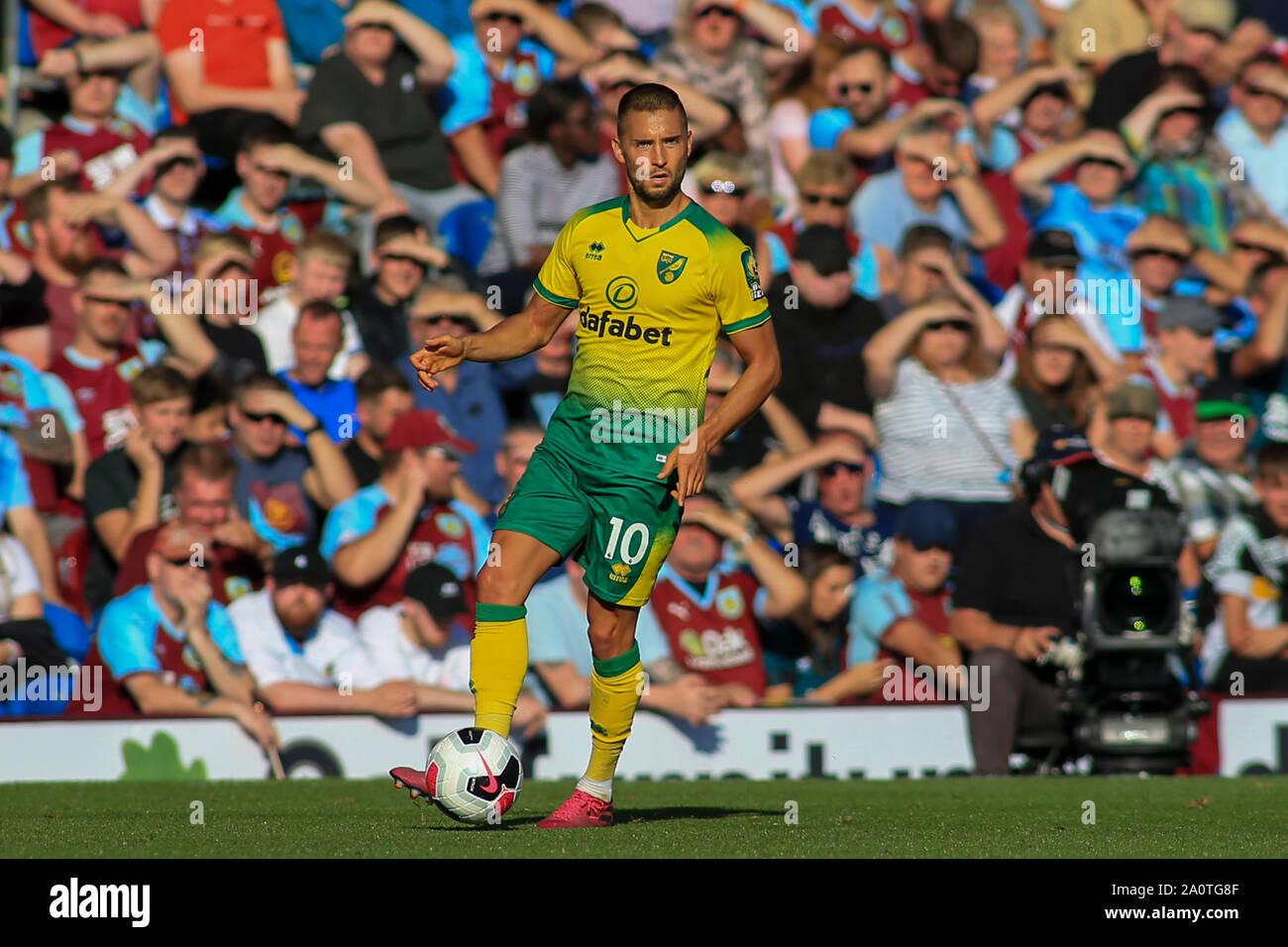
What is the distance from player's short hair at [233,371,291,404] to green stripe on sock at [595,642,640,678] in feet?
15.8

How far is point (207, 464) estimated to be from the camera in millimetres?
10508

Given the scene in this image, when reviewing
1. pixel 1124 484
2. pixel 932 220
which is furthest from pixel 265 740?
pixel 932 220

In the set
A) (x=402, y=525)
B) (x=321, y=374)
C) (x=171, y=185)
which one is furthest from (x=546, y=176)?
(x=402, y=525)

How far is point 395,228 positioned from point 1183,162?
570 centimetres

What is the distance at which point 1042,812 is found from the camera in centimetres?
753

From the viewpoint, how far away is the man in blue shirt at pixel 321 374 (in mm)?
11172

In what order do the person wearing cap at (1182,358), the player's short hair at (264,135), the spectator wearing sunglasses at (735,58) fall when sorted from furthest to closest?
1. the spectator wearing sunglasses at (735,58)
2. the person wearing cap at (1182,358)
3. the player's short hair at (264,135)

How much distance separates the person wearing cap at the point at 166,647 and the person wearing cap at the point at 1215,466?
6.01 m

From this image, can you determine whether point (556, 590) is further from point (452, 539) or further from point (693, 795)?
point (693, 795)

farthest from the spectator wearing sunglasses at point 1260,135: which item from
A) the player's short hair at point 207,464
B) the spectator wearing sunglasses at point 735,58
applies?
the player's short hair at point 207,464

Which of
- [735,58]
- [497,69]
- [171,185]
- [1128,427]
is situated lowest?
[1128,427]

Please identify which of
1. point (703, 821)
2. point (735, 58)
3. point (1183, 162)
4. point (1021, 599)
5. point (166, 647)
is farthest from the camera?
point (1183, 162)

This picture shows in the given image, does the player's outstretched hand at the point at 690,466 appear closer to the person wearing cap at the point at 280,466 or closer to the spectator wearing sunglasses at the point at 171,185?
the person wearing cap at the point at 280,466

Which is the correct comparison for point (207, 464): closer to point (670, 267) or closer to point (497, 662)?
point (497, 662)
